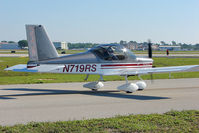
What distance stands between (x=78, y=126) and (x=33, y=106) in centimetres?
389

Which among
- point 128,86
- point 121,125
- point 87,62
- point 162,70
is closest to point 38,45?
point 87,62

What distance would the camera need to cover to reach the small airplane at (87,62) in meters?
13.7

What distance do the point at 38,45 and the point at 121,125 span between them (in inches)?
298

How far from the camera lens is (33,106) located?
437 inches

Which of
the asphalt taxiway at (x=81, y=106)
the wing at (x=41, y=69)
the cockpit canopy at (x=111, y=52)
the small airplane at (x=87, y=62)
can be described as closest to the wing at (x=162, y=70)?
the small airplane at (x=87, y=62)

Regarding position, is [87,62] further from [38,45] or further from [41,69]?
[38,45]

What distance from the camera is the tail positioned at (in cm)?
1375

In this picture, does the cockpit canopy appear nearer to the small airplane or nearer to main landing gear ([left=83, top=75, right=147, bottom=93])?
the small airplane

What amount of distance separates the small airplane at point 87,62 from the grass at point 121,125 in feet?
16.1

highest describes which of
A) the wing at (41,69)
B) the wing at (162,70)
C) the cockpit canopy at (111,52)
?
the cockpit canopy at (111,52)

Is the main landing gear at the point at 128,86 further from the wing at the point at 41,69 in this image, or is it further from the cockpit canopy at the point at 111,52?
the wing at the point at 41,69

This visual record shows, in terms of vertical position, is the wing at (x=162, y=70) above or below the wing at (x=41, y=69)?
below

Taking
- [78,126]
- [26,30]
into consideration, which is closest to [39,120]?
[78,126]

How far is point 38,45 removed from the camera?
45.8 ft
